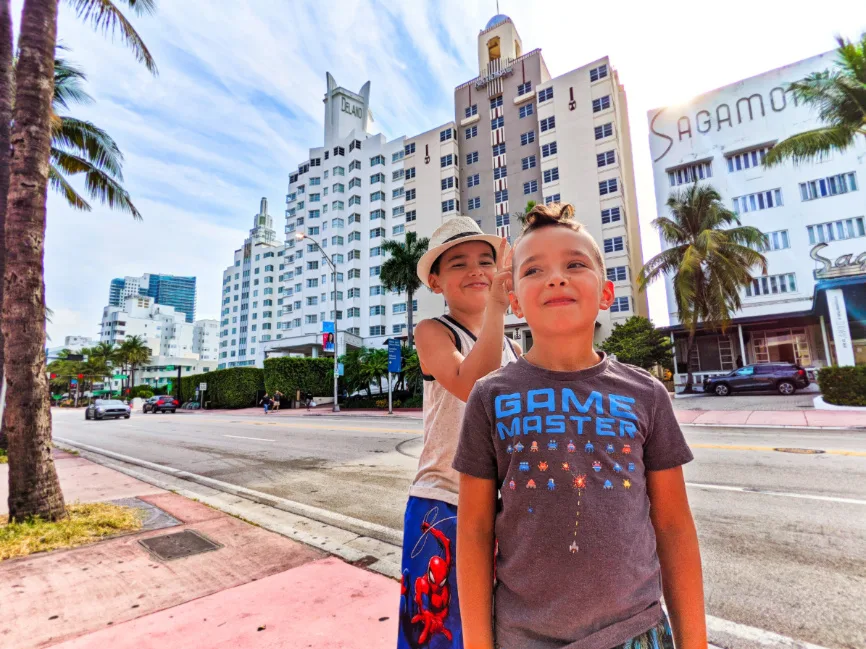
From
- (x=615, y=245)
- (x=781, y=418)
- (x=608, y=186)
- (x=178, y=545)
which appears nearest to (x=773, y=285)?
(x=615, y=245)

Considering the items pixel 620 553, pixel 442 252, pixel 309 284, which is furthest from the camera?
pixel 309 284

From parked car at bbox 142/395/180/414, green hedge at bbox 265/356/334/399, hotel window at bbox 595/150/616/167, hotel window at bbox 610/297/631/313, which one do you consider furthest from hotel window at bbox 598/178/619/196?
parked car at bbox 142/395/180/414

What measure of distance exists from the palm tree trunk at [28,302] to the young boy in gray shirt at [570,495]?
552 centimetres

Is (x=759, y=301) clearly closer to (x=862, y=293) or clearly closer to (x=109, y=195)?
(x=862, y=293)

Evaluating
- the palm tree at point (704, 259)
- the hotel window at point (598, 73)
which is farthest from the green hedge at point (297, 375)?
the hotel window at point (598, 73)

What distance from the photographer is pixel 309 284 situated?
60906 mm

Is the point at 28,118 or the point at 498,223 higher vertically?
the point at 498,223

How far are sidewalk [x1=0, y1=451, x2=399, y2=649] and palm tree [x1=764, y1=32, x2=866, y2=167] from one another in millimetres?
18831

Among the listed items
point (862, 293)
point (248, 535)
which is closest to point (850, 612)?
point (248, 535)

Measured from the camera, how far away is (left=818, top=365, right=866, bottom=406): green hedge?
14773 millimetres

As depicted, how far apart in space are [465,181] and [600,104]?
1463 centimetres

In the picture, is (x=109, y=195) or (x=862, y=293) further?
(x=862, y=293)

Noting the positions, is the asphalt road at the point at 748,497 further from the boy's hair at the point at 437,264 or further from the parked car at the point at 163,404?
the parked car at the point at 163,404

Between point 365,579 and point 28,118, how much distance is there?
5909mm
